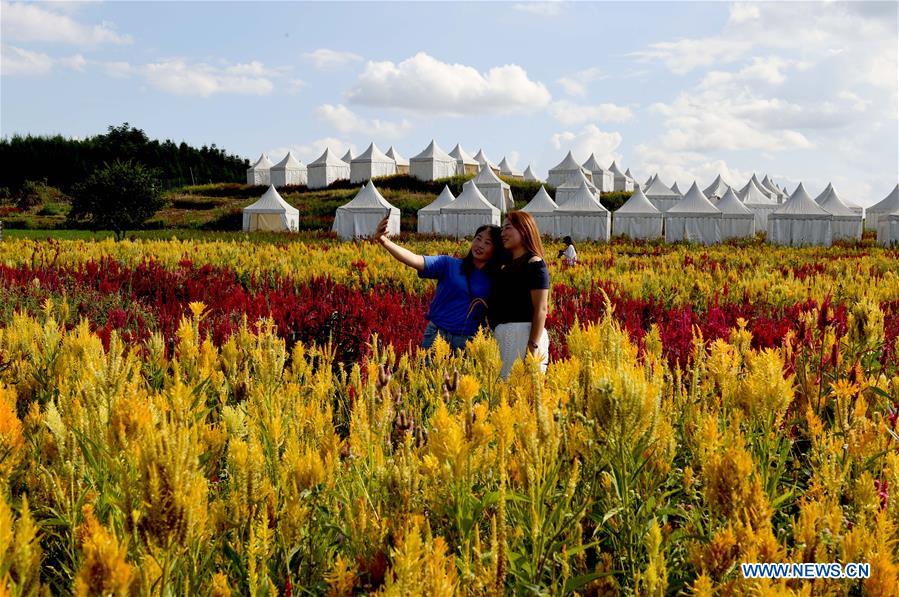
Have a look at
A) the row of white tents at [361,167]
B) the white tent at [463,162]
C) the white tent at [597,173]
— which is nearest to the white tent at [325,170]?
the row of white tents at [361,167]

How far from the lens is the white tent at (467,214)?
36.0 metres

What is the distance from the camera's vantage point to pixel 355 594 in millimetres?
1430

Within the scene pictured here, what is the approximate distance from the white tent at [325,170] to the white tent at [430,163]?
7.49 metres

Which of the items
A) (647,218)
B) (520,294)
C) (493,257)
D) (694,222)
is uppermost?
(647,218)

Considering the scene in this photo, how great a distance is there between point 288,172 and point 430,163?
50.9 ft

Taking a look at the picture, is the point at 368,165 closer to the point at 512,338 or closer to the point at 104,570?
the point at 512,338

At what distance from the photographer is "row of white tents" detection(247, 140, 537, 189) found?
2240 inches

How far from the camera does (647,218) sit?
37.2m

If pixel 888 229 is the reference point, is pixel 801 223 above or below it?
above

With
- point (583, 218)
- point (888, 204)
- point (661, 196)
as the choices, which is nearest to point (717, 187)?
point (661, 196)

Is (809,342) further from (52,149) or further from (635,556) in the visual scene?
(52,149)

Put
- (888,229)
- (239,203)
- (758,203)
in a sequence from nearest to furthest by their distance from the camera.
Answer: (888,229), (758,203), (239,203)

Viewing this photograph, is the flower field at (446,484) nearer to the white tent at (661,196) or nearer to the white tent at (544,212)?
the white tent at (544,212)

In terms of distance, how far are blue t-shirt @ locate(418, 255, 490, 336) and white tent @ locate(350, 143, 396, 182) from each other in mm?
54211
